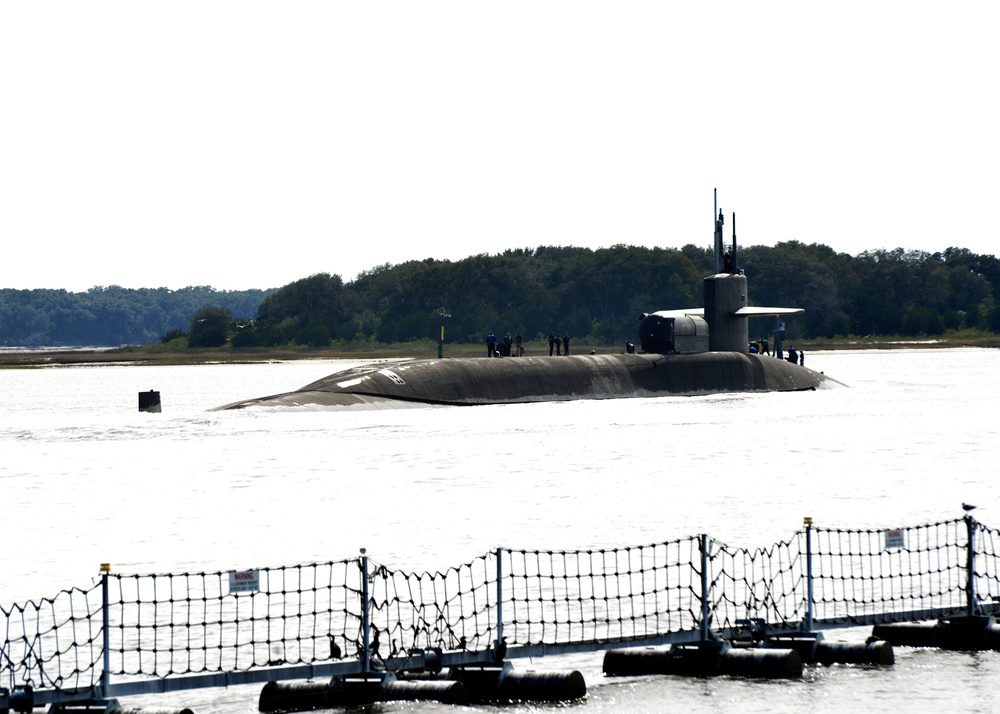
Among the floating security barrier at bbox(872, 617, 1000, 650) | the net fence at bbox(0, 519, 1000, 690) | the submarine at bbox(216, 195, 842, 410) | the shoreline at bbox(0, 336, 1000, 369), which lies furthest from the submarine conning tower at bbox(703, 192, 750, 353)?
the shoreline at bbox(0, 336, 1000, 369)

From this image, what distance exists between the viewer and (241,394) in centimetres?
8188

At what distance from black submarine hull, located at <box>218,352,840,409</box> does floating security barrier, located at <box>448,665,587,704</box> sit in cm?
3570

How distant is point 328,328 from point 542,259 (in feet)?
101

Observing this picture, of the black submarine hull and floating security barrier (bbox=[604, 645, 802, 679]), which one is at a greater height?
the black submarine hull

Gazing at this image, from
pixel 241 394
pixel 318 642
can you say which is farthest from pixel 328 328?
pixel 318 642

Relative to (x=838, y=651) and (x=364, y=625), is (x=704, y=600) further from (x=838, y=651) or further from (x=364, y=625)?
(x=364, y=625)

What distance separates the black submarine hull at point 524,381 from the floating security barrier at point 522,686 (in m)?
35.7

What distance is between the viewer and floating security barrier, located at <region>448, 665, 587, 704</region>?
13.2 meters

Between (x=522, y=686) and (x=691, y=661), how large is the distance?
2082 mm

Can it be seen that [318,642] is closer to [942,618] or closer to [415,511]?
[942,618]

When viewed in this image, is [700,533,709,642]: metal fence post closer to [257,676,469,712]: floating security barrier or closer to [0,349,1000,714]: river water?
[0,349,1000,714]: river water

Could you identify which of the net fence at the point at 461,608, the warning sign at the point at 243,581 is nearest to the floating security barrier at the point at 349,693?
the net fence at the point at 461,608

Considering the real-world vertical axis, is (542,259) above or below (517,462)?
above

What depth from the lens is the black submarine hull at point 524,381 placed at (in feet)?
167
